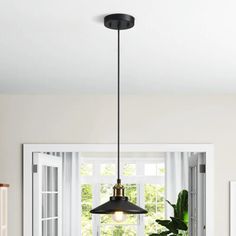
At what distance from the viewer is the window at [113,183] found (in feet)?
28.9

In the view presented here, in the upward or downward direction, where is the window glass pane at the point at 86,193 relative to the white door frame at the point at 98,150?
downward

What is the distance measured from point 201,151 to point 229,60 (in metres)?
1.71

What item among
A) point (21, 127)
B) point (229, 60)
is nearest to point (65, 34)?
point (229, 60)

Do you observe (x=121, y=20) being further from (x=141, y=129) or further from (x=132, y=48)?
(x=141, y=129)

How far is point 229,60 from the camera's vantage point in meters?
4.41

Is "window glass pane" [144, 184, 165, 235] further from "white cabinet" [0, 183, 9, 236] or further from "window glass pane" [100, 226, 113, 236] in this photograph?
"white cabinet" [0, 183, 9, 236]

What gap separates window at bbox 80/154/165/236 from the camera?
28.9 feet

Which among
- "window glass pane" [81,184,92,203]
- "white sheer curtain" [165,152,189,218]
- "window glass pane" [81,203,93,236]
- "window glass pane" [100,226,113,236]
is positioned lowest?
"window glass pane" [100,226,113,236]

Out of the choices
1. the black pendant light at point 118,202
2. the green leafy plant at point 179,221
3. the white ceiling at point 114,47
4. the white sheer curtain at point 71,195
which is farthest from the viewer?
the white sheer curtain at point 71,195

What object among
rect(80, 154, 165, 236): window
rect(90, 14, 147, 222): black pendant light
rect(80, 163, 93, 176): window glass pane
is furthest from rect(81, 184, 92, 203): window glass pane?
rect(90, 14, 147, 222): black pendant light

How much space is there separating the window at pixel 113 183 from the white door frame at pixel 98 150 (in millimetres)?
2908

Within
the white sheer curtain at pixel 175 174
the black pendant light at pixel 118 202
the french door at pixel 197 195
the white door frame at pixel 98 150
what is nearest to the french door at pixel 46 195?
the white door frame at pixel 98 150

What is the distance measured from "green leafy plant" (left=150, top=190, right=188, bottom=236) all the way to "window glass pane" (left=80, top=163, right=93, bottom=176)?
76.6 inches

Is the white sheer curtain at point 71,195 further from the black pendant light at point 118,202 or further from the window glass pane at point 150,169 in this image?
the black pendant light at point 118,202
